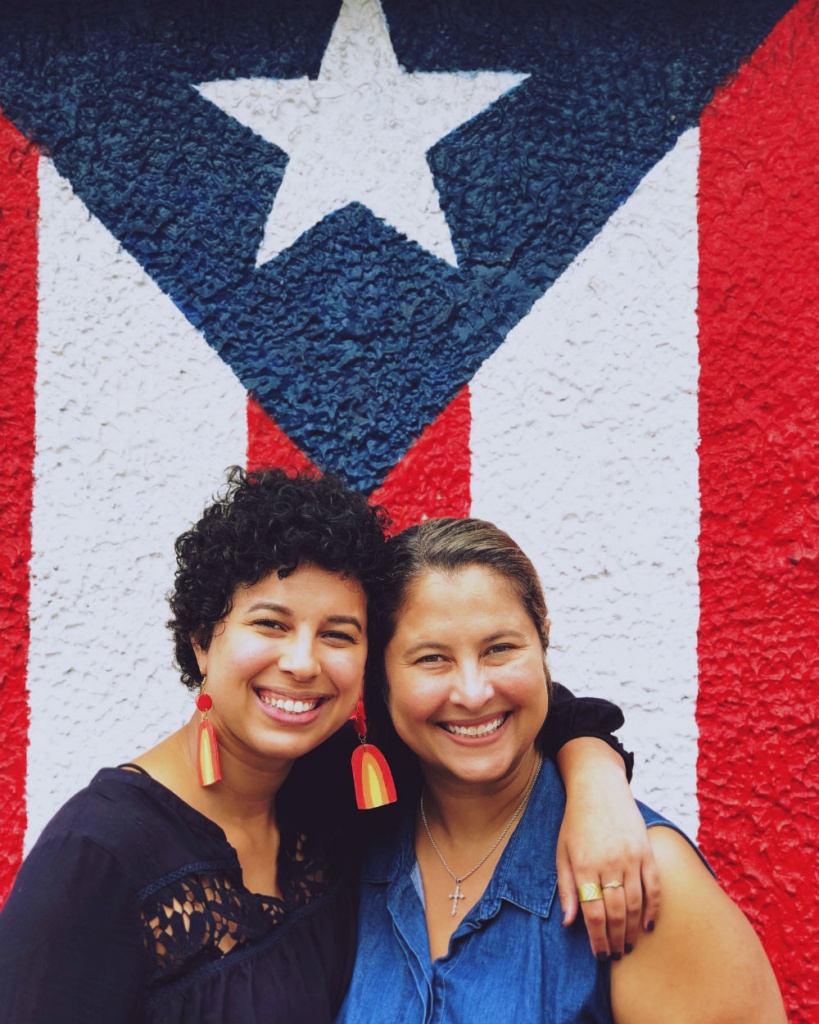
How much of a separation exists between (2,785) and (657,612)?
1.45m

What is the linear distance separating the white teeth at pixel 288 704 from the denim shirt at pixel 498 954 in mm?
381

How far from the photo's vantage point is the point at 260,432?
2117 millimetres

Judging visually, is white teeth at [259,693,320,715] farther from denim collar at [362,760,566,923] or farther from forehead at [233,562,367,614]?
denim collar at [362,760,566,923]

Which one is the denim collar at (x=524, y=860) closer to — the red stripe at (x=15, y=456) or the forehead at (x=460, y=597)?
the forehead at (x=460, y=597)

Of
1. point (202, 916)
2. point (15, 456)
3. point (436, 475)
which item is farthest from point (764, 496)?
point (15, 456)

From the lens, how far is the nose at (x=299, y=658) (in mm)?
1447

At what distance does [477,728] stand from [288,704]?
0.99 feet

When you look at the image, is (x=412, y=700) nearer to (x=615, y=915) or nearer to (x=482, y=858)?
(x=482, y=858)

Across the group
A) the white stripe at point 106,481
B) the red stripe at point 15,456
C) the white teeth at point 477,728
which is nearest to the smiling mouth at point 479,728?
the white teeth at point 477,728

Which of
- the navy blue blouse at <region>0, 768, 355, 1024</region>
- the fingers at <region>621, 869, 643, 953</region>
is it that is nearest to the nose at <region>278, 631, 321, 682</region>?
the navy blue blouse at <region>0, 768, 355, 1024</region>

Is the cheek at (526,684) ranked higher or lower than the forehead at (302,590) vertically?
lower

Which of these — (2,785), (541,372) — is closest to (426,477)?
(541,372)

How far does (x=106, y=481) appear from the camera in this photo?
2.11 metres

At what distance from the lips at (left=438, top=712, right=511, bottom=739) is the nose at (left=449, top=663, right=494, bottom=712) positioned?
4cm
